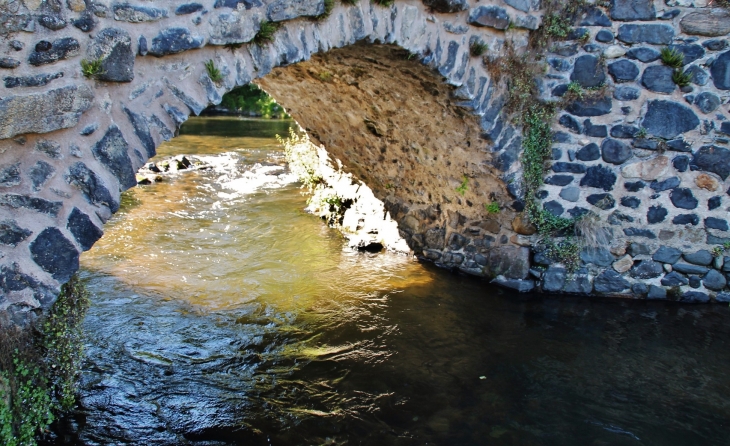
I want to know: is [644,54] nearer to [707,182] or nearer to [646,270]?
[707,182]

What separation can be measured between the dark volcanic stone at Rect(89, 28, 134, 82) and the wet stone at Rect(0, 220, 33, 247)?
2.40 ft

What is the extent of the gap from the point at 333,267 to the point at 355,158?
4.04 ft

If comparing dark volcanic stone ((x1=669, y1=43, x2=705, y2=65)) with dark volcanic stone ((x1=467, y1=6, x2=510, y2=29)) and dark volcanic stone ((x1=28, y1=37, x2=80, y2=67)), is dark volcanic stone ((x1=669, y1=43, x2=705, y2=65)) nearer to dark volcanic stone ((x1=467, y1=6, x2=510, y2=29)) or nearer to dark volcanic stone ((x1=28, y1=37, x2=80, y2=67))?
dark volcanic stone ((x1=467, y1=6, x2=510, y2=29))

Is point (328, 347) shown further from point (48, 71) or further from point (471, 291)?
point (48, 71)

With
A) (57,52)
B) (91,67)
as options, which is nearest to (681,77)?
(91,67)

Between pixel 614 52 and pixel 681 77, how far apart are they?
22.2 inches

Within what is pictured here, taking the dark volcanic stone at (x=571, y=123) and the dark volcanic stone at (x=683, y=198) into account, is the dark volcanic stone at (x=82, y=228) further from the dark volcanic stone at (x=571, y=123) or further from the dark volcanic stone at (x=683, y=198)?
the dark volcanic stone at (x=683, y=198)

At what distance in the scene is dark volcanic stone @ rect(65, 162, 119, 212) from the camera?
2535 mm

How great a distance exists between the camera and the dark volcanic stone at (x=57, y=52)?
2363 millimetres

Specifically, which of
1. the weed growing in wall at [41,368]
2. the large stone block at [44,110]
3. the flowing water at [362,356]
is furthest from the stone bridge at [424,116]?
the flowing water at [362,356]

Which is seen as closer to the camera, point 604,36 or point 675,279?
point 604,36

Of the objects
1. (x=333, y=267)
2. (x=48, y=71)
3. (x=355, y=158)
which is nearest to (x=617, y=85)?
(x=355, y=158)

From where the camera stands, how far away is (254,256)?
6117 mm

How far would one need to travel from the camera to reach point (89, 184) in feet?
8.46
